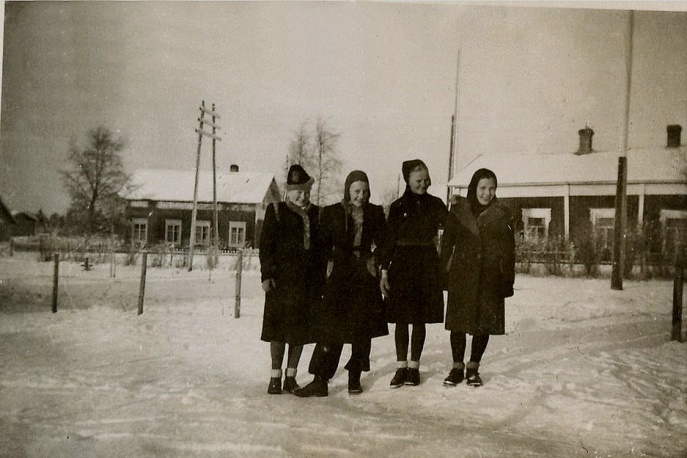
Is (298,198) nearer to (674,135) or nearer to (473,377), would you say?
(473,377)

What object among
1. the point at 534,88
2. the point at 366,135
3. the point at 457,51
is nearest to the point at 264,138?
the point at 366,135

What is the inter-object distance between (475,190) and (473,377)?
1026 millimetres

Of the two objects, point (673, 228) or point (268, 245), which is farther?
point (673, 228)

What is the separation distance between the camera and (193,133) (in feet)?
9.78

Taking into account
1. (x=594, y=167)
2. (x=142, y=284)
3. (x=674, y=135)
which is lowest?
(x=142, y=284)

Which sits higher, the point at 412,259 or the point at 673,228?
the point at 673,228

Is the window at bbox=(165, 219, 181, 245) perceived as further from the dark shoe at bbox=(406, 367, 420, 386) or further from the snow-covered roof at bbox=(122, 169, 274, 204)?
the dark shoe at bbox=(406, 367, 420, 386)

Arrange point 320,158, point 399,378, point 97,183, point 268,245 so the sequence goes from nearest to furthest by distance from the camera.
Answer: point 268,245 → point 399,378 → point 320,158 → point 97,183

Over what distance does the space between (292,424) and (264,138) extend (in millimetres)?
1609

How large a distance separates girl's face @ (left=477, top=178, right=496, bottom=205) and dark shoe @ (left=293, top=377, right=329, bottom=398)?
130 cm

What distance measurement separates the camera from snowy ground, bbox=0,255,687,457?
91.1 inches

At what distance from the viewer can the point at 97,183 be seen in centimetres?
294

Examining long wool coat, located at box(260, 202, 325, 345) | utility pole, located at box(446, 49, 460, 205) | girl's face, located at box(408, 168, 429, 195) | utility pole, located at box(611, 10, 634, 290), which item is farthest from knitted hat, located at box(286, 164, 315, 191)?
utility pole, located at box(611, 10, 634, 290)

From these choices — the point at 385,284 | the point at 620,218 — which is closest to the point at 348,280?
the point at 385,284
